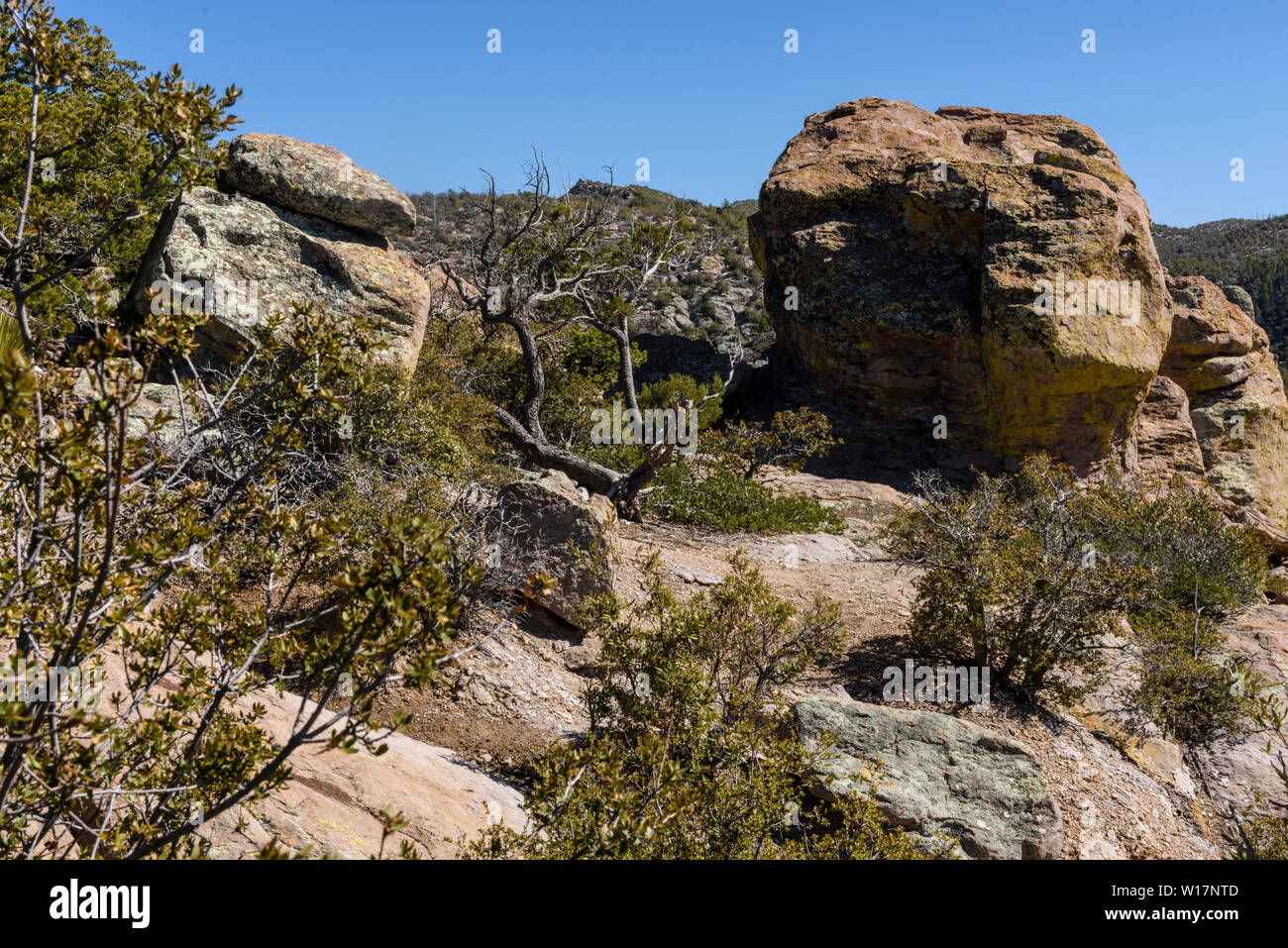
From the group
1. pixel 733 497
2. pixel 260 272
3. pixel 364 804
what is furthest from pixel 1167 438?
pixel 364 804

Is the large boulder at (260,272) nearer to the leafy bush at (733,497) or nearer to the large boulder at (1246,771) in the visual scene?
the leafy bush at (733,497)

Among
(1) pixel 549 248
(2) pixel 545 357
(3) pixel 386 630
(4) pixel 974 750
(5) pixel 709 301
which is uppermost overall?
(5) pixel 709 301

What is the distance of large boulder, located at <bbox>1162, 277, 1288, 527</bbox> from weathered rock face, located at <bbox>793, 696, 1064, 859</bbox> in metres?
14.4

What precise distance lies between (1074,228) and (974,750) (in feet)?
38.1

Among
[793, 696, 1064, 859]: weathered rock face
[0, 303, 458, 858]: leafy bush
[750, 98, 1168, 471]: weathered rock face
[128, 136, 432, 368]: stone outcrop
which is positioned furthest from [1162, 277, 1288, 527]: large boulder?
[0, 303, 458, 858]: leafy bush

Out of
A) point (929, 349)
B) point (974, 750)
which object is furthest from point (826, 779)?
point (929, 349)

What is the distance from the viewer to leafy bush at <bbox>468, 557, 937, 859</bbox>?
3.21 m

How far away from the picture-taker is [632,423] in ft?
47.6

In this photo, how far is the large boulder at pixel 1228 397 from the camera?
56.4 feet

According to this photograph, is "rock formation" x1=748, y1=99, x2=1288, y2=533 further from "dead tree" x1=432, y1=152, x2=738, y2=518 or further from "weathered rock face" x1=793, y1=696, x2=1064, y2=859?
"weathered rock face" x1=793, y1=696, x2=1064, y2=859

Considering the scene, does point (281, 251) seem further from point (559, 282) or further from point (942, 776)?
point (942, 776)

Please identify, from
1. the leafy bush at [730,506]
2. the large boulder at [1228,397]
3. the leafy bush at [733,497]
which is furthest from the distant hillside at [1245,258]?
the leafy bush at [730,506]

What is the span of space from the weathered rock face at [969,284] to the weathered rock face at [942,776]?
9.90 meters

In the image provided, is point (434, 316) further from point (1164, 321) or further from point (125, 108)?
point (1164, 321)
